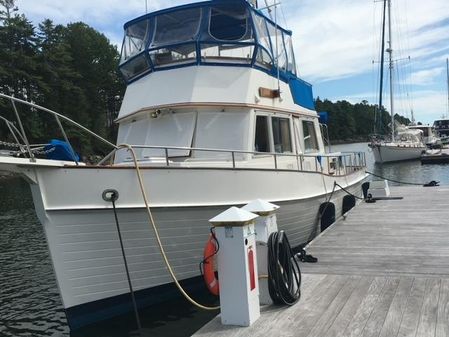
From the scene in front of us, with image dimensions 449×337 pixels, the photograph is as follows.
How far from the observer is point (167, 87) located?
27.6ft

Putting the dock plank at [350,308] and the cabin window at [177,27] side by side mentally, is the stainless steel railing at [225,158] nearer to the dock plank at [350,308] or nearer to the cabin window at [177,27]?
the cabin window at [177,27]

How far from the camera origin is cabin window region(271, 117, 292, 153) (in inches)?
351

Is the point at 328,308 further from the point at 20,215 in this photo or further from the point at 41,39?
the point at 41,39

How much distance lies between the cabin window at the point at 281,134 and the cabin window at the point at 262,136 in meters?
0.22

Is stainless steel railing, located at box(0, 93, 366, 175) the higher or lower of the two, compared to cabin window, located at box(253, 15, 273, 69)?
lower

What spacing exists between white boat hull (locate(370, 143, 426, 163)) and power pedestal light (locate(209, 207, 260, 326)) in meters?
37.4

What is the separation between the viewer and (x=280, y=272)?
5020 mm

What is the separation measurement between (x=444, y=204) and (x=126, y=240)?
8.41 meters

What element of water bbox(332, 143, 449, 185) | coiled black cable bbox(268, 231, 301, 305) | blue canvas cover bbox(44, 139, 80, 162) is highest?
blue canvas cover bbox(44, 139, 80, 162)

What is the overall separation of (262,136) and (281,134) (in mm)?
691

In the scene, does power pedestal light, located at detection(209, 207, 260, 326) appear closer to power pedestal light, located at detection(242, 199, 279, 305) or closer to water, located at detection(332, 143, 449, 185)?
power pedestal light, located at detection(242, 199, 279, 305)

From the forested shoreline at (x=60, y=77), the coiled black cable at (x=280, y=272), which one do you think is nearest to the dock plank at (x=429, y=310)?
the coiled black cable at (x=280, y=272)

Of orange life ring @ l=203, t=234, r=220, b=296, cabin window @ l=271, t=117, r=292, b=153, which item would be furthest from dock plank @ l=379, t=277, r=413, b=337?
cabin window @ l=271, t=117, r=292, b=153

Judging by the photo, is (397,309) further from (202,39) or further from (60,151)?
(202,39)
